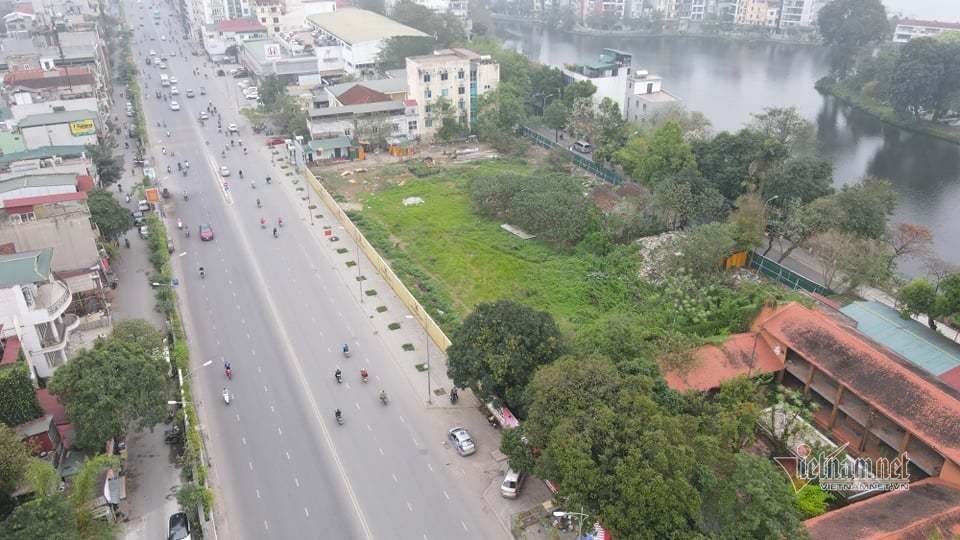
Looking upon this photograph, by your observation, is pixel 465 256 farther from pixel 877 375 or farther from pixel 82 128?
pixel 82 128

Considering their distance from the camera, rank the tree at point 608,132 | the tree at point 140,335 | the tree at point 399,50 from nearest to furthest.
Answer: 1. the tree at point 140,335
2. the tree at point 608,132
3. the tree at point 399,50

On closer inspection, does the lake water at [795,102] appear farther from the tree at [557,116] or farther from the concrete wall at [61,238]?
the concrete wall at [61,238]

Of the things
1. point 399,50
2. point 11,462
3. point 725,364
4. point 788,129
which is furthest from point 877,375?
point 399,50

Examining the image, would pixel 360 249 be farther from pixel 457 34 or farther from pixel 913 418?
pixel 457 34

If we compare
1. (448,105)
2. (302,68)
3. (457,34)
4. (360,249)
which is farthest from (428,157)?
(457,34)

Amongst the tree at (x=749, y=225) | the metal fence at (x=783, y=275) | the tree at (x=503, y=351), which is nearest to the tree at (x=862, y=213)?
the metal fence at (x=783, y=275)
